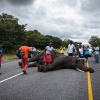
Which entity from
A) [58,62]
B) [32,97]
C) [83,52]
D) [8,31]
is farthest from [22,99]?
[8,31]

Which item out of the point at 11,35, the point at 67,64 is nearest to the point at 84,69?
the point at 67,64

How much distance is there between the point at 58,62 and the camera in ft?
51.1

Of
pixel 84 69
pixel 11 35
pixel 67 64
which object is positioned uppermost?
pixel 11 35

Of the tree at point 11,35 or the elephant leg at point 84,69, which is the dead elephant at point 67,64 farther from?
the tree at point 11,35

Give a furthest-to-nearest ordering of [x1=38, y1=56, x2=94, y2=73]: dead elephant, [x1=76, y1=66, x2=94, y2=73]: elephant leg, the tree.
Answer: the tree → [x1=38, y1=56, x2=94, y2=73]: dead elephant → [x1=76, y1=66, x2=94, y2=73]: elephant leg

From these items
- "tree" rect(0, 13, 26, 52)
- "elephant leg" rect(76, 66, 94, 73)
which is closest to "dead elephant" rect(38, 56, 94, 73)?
"elephant leg" rect(76, 66, 94, 73)

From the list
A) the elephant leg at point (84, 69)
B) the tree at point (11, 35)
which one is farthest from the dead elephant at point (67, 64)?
the tree at point (11, 35)

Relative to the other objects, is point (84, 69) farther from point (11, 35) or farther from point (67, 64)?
point (11, 35)

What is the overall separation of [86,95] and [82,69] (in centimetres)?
731

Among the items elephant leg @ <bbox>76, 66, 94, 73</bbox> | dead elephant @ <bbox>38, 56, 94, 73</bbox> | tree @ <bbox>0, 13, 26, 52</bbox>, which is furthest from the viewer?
tree @ <bbox>0, 13, 26, 52</bbox>

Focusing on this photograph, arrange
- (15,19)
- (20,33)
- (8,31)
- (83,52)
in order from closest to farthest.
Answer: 1. (83,52)
2. (8,31)
3. (20,33)
4. (15,19)

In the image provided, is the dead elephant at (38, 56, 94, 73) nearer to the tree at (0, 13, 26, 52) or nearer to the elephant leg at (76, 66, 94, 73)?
the elephant leg at (76, 66, 94, 73)

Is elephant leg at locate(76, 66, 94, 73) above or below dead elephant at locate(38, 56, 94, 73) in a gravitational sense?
below

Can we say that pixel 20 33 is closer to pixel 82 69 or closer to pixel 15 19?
pixel 15 19
